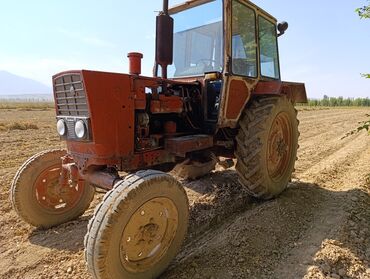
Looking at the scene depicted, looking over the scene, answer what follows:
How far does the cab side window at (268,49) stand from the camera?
186 inches

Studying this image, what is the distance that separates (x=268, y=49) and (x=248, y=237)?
9.71 feet

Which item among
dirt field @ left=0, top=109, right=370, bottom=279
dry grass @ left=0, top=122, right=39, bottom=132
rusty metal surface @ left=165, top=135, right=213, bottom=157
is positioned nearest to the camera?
dirt field @ left=0, top=109, right=370, bottom=279

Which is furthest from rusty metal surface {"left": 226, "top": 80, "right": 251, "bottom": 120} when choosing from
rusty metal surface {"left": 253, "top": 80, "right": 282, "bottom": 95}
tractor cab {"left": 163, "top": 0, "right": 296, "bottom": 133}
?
rusty metal surface {"left": 253, "top": 80, "right": 282, "bottom": 95}

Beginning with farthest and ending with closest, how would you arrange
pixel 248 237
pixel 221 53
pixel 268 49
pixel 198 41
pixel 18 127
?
1. pixel 18 127
2. pixel 268 49
3. pixel 198 41
4. pixel 221 53
5. pixel 248 237

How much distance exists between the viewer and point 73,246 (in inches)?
127

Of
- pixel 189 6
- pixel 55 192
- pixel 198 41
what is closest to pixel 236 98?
pixel 198 41

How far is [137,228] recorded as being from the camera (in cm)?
253

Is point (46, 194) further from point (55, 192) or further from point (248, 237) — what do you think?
point (248, 237)

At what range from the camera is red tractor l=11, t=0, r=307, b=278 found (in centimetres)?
254

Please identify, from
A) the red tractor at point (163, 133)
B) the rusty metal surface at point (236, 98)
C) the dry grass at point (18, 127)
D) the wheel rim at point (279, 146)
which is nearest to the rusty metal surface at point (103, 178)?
the red tractor at point (163, 133)

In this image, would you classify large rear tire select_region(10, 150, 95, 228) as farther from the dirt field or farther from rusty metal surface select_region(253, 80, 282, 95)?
rusty metal surface select_region(253, 80, 282, 95)

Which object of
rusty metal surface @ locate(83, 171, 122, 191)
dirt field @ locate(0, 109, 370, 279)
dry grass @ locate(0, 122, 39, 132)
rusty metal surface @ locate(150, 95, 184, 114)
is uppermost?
rusty metal surface @ locate(150, 95, 184, 114)

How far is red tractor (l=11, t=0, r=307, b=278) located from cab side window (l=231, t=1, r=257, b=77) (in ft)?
0.04

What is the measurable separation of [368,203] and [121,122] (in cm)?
344
